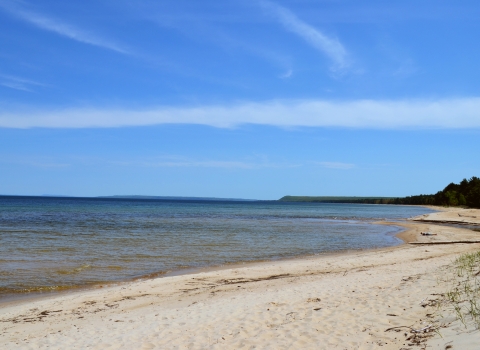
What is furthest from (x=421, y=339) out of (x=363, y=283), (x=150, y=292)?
→ (x=150, y=292)

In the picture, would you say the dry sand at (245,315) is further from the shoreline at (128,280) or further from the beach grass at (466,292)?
the shoreline at (128,280)

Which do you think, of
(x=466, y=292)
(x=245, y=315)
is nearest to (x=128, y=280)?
(x=245, y=315)

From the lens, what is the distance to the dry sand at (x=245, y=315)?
7.20 m

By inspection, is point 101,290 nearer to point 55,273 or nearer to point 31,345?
point 55,273

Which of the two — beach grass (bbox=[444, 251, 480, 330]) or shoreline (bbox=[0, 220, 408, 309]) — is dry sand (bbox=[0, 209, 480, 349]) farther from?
shoreline (bbox=[0, 220, 408, 309])

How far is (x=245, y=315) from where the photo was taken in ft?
29.1

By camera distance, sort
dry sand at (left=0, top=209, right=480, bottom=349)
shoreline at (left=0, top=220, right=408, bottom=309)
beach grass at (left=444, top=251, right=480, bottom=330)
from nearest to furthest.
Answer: beach grass at (left=444, top=251, right=480, bottom=330)
dry sand at (left=0, top=209, right=480, bottom=349)
shoreline at (left=0, top=220, right=408, bottom=309)

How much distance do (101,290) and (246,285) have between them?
14.4 ft

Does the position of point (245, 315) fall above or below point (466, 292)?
below

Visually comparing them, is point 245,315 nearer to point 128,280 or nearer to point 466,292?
point 466,292

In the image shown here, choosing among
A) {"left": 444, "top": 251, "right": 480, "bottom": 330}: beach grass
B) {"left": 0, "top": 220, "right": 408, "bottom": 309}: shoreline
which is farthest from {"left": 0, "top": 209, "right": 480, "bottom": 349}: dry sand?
{"left": 0, "top": 220, "right": 408, "bottom": 309}: shoreline

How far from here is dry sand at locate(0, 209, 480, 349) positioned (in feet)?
23.6

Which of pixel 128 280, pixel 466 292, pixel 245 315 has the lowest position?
pixel 128 280

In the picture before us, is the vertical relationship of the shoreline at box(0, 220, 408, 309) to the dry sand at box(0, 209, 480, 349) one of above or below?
below
